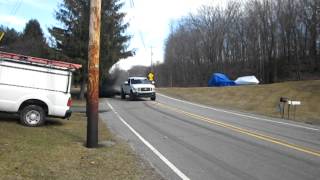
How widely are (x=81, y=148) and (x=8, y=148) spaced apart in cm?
226

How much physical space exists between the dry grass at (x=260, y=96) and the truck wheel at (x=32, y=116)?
25180 mm

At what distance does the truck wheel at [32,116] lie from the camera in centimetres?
1816

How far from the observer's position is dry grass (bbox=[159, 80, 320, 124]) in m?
43.8

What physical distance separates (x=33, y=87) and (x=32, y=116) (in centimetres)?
102

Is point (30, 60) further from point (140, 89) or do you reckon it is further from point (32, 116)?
point (140, 89)

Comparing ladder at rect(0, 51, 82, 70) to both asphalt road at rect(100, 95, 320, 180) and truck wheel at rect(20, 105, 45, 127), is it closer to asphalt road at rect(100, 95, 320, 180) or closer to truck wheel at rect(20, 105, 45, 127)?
truck wheel at rect(20, 105, 45, 127)

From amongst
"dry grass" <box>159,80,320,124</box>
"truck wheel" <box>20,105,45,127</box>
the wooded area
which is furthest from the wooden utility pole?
the wooded area

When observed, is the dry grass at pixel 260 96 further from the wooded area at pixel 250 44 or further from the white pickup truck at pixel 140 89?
the wooded area at pixel 250 44

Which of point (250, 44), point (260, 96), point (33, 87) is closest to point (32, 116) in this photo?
point (33, 87)

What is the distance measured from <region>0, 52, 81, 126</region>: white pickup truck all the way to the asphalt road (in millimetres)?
2412

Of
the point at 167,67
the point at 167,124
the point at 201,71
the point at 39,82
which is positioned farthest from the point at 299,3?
the point at 39,82

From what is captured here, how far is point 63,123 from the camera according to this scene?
20.7 metres

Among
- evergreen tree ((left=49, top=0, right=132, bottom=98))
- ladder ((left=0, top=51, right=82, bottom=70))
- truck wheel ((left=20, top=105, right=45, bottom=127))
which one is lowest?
truck wheel ((left=20, top=105, right=45, bottom=127))

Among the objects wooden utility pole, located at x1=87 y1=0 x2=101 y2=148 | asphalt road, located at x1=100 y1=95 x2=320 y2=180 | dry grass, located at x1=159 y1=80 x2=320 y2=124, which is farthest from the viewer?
dry grass, located at x1=159 y1=80 x2=320 y2=124
